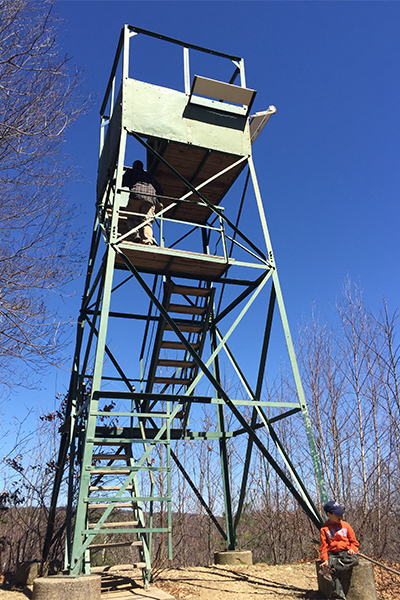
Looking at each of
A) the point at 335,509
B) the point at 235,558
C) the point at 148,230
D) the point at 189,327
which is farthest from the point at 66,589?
the point at 148,230

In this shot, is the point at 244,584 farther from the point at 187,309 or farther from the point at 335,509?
the point at 187,309

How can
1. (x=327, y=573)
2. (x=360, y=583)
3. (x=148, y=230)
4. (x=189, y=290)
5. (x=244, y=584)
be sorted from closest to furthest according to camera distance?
1. (x=360, y=583)
2. (x=327, y=573)
3. (x=244, y=584)
4. (x=148, y=230)
5. (x=189, y=290)

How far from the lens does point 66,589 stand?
18.3 feet

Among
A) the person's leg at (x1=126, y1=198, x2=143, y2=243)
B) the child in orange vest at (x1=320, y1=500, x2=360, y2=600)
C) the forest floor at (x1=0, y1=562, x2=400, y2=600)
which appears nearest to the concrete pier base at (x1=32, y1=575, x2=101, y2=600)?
the forest floor at (x1=0, y1=562, x2=400, y2=600)

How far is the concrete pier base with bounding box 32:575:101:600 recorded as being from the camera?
18.2ft

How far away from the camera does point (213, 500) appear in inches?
787

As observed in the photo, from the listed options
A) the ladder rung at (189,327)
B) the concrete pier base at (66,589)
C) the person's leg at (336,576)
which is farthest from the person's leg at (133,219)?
the person's leg at (336,576)

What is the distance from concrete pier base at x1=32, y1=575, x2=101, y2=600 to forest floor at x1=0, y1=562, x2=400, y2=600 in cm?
86

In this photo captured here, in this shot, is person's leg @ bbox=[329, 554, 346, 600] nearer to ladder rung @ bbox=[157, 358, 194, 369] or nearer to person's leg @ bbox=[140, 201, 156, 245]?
ladder rung @ bbox=[157, 358, 194, 369]

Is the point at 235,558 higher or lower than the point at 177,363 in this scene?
lower

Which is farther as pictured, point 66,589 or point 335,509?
point 335,509

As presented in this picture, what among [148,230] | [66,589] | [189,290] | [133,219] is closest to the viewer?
[66,589]

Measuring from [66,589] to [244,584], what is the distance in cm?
331

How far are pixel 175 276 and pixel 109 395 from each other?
3006 mm
